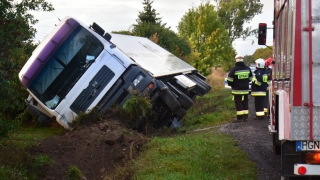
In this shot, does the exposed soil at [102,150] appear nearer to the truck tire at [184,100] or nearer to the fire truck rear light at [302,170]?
the truck tire at [184,100]

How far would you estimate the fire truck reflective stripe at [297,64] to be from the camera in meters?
6.91

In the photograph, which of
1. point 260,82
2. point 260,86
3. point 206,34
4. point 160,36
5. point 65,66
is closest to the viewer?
point 65,66

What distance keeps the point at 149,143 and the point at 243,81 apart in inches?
209

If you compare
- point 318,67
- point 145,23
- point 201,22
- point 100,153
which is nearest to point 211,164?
point 100,153

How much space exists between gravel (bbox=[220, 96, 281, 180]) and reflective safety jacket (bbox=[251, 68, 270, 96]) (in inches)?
31.1

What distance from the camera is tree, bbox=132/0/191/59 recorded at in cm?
3241

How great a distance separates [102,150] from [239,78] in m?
6.29

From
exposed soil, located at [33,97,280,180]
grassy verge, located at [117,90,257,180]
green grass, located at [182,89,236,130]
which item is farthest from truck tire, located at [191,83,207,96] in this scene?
exposed soil, located at [33,97,280,180]

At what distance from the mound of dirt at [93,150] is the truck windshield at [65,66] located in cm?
160

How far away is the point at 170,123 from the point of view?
15.6 metres

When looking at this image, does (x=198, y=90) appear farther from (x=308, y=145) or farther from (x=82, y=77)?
(x=308, y=145)

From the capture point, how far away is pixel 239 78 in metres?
16.5

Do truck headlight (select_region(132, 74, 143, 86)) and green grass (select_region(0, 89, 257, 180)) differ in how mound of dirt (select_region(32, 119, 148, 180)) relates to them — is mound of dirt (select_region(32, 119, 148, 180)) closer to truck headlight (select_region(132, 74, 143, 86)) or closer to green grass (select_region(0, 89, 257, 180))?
green grass (select_region(0, 89, 257, 180))

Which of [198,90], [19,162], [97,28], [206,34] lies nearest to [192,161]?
[19,162]
